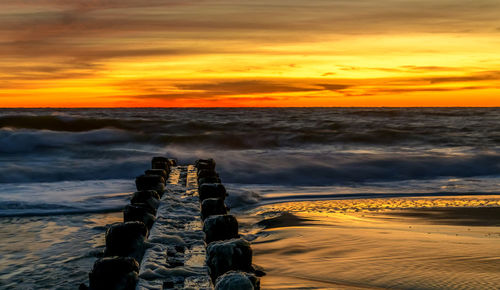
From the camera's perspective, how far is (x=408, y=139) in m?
22.3

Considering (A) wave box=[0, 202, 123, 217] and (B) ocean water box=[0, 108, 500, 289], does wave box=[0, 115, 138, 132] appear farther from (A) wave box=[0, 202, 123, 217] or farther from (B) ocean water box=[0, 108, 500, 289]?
(A) wave box=[0, 202, 123, 217]

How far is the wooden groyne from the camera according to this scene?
1.84 m

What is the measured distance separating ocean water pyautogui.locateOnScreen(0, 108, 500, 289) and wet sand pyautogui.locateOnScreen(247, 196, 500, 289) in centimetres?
139

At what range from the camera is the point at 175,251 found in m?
2.50

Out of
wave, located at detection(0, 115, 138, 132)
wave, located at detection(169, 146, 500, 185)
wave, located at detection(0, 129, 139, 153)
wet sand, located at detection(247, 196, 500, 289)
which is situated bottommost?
wet sand, located at detection(247, 196, 500, 289)

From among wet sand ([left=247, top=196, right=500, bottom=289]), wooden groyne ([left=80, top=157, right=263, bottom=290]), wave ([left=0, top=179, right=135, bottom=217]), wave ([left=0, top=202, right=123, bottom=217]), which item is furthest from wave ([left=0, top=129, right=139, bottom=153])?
wooden groyne ([left=80, top=157, right=263, bottom=290])

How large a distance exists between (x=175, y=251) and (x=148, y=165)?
1022cm

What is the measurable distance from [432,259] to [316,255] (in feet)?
3.01

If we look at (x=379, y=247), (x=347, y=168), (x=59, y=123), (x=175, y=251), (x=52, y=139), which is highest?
(x=59, y=123)

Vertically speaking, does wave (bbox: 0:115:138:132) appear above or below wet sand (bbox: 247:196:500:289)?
above

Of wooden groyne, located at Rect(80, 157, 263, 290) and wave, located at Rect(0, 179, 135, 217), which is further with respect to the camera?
wave, located at Rect(0, 179, 135, 217)

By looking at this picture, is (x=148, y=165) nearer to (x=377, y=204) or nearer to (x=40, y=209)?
(x=40, y=209)

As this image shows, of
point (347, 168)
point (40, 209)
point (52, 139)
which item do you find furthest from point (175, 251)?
point (52, 139)

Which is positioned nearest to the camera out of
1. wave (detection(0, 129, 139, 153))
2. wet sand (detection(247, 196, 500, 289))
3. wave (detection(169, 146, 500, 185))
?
wet sand (detection(247, 196, 500, 289))
